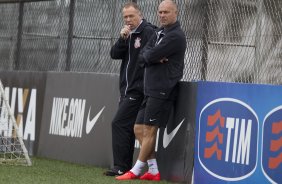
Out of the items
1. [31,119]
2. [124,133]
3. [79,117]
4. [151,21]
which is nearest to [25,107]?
[31,119]

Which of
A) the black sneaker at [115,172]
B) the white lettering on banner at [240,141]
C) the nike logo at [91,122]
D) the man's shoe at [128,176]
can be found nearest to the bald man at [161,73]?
the man's shoe at [128,176]

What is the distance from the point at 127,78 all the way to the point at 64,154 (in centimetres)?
222

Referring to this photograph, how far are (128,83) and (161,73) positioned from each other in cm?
72

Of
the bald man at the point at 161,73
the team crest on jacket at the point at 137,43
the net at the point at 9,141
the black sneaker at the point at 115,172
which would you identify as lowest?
the black sneaker at the point at 115,172

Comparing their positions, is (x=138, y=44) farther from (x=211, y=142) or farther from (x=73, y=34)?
(x=73, y=34)

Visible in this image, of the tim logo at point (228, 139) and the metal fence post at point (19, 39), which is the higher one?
the metal fence post at point (19, 39)

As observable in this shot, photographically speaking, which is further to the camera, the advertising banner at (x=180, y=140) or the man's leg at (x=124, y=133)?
the man's leg at (x=124, y=133)

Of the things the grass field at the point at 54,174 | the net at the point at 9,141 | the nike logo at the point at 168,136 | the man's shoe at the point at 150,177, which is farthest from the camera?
the net at the point at 9,141

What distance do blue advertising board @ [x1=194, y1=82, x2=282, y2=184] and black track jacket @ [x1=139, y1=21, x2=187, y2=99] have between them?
0.32 m

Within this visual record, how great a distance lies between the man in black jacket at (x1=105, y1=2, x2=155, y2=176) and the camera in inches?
365

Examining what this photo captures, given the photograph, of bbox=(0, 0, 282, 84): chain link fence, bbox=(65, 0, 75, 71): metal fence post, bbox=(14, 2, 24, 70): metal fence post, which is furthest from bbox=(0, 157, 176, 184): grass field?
bbox=(14, 2, 24, 70): metal fence post

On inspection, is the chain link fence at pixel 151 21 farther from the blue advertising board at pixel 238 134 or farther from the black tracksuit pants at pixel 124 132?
the black tracksuit pants at pixel 124 132

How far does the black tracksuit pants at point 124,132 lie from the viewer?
935cm

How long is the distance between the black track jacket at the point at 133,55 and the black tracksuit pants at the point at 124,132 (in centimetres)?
13
